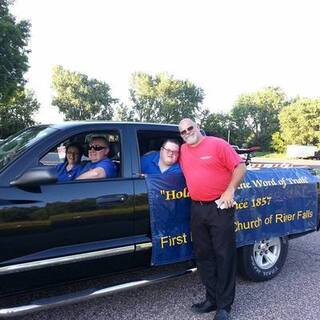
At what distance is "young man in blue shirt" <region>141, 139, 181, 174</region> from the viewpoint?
4672 mm

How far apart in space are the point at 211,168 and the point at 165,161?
59cm

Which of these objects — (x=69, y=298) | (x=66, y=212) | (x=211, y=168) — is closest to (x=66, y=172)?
(x=66, y=212)

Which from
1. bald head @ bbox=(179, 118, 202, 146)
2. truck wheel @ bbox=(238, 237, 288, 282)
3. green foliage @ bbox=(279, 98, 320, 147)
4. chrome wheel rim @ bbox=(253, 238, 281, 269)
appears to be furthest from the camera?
green foliage @ bbox=(279, 98, 320, 147)

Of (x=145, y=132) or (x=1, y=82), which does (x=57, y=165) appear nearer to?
(x=145, y=132)

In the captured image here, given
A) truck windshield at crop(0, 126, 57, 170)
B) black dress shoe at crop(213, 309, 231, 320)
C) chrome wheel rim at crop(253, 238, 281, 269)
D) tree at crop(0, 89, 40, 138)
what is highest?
tree at crop(0, 89, 40, 138)

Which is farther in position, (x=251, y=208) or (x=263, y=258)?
(x=263, y=258)

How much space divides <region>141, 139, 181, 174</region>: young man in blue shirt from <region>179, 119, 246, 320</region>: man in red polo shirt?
20 centimetres

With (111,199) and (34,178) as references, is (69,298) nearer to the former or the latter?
(111,199)

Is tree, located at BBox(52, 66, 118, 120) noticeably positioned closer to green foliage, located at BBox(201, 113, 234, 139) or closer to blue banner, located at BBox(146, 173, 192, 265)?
green foliage, located at BBox(201, 113, 234, 139)

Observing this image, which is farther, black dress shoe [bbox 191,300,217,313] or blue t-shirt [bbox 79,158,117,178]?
black dress shoe [bbox 191,300,217,313]

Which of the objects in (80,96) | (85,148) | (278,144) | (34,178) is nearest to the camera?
(34,178)

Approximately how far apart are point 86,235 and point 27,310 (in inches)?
29.2

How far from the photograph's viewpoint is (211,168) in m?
4.29

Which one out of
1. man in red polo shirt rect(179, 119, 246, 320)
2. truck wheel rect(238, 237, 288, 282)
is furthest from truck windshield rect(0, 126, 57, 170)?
truck wheel rect(238, 237, 288, 282)
